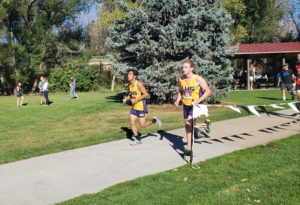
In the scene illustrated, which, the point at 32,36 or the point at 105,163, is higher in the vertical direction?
the point at 32,36

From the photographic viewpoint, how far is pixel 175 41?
57.8ft

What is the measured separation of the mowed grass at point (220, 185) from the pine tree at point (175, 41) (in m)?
10.5

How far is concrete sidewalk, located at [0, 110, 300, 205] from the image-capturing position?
6137 mm

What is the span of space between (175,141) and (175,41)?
888cm

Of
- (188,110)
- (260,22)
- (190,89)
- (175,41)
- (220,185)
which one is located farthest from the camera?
(260,22)

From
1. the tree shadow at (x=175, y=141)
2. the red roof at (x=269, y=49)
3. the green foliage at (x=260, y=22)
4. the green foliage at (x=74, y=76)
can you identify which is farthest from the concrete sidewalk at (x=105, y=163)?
the green foliage at (x=260, y=22)

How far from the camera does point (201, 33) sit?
17781 millimetres

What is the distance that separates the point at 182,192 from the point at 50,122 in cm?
930

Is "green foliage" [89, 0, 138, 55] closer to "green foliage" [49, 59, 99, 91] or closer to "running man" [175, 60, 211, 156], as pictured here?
"green foliage" [49, 59, 99, 91]

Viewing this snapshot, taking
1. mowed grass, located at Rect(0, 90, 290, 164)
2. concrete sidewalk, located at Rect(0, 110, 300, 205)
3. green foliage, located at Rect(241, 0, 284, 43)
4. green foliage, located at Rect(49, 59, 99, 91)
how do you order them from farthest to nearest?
green foliage, located at Rect(241, 0, 284, 43) → green foliage, located at Rect(49, 59, 99, 91) → mowed grass, located at Rect(0, 90, 290, 164) → concrete sidewalk, located at Rect(0, 110, 300, 205)

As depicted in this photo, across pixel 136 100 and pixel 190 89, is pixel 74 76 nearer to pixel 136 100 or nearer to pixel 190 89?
pixel 136 100

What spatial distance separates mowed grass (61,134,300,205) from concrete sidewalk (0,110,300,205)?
1.31ft

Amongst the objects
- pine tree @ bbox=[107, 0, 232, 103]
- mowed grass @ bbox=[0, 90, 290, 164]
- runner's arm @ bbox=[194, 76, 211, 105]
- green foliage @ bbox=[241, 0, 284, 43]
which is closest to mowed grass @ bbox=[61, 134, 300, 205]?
runner's arm @ bbox=[194, 76, 211, 105]

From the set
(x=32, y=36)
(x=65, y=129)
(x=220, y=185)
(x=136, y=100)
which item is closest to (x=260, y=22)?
(x=32, y=36)
